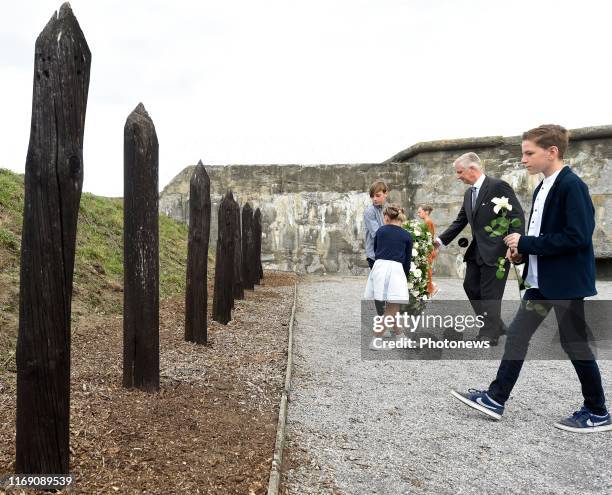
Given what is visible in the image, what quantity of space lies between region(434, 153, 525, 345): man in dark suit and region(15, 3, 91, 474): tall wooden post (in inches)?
165

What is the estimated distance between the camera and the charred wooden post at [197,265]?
18.5 ft

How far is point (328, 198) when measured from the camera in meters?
16.9

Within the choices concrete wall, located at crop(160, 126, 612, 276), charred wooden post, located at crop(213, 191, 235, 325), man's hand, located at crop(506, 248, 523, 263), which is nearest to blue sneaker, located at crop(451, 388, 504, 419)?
man's hand, located at crop(506, 248, 523, 263)

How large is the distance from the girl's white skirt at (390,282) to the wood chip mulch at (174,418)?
3.94ft

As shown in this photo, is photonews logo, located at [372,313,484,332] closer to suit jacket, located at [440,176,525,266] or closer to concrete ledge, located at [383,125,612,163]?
suit jacket, located at [440,176,525,266]

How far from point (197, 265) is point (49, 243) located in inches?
128

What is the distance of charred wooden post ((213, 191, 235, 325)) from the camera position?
285 inches

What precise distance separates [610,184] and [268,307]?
420 inches

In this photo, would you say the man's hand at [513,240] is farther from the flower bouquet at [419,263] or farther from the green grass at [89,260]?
the green grass at [89,260]

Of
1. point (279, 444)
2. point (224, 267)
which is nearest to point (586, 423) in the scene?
point (279, 444)

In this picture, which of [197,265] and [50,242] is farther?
[197,265]

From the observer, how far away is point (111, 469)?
267cm

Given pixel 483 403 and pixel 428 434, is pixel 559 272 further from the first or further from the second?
pixel 428 434

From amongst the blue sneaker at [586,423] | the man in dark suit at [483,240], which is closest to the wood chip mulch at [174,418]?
the blue sneaker at [586,423]
